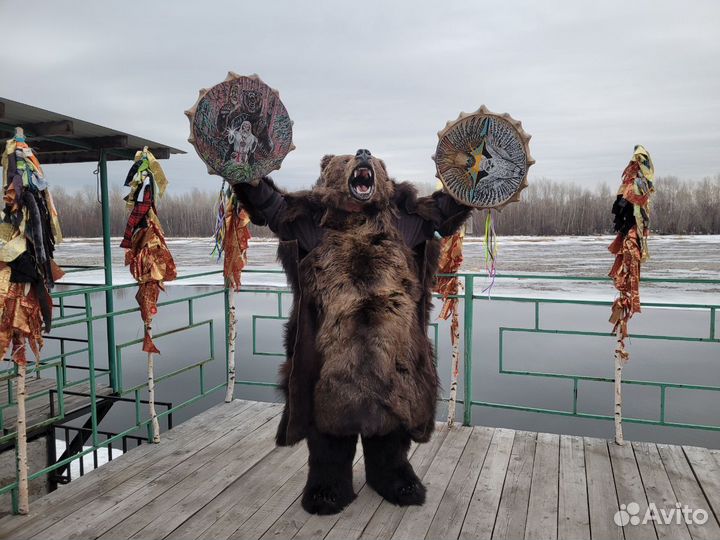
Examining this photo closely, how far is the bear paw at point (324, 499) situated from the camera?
2463 millimetres

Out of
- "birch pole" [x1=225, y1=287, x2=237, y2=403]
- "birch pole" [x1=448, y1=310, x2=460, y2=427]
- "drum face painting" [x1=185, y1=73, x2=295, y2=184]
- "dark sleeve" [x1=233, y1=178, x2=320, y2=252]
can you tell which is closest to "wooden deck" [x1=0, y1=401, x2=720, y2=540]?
"birch pole" [x1=448, y1=310, x2=460, y2=427]

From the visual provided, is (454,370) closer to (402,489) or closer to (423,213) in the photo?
(402,489)

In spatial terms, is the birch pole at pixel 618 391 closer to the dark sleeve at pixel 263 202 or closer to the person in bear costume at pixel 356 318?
the person in bear costume at pixel 356 318

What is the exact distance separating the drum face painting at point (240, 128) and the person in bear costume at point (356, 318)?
0.11 metres

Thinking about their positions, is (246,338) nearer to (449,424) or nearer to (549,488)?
(449,424)

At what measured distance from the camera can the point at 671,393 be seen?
619 cm

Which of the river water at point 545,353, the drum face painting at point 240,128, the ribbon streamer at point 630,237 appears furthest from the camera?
the river water at point 545,353

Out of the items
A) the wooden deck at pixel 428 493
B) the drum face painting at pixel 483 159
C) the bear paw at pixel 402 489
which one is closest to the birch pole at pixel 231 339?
the wooden deck at pixel 428 493

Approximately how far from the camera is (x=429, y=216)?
2.54 m

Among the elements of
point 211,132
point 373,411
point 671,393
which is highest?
point 211,132

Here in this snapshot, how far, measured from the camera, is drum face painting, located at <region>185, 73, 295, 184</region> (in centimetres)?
224

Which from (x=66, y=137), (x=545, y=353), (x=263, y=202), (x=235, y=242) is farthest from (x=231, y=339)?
(x=545, y=353)

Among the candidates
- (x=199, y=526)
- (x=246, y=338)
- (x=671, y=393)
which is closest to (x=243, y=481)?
(x=199, y=526)

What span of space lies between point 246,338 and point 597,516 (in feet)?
22.5
